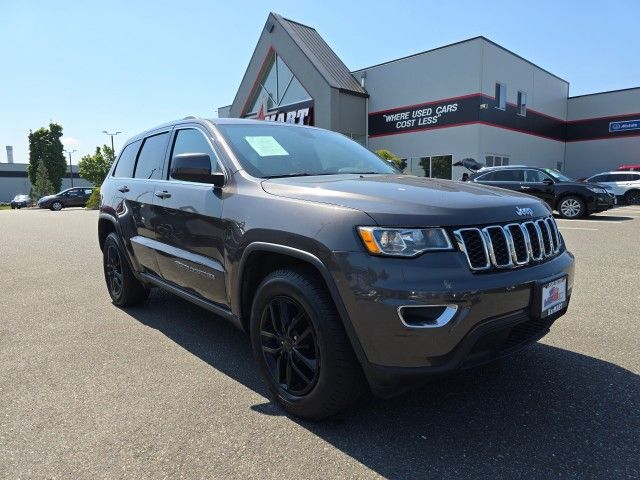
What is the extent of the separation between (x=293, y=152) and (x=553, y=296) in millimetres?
1913

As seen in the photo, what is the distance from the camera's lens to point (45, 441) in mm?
2467

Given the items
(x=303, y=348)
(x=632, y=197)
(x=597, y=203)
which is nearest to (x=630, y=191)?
(x=632, y=197)

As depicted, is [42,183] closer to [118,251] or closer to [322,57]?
[322,57]

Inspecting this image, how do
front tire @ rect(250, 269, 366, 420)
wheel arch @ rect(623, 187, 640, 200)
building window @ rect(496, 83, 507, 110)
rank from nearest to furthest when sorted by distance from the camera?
front tire @ rect(250, 269, 366, 420) → wheel arch @ rect(623, 187, 640, 200) → building window @ rect(496, 83, 507, 110)

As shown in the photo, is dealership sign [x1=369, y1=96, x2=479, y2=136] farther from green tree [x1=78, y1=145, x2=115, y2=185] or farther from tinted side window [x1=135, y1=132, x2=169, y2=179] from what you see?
green tree [x1=78, y1=145, x2=115, y2=185]

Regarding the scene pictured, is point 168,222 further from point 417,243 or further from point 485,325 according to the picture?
point 485,325

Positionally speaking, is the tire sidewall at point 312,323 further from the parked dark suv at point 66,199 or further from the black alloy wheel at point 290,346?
the parked dark suv at point 66,199

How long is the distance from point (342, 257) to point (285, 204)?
0.54 meters

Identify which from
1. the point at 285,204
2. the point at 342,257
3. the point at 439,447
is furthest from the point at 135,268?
the point at 439,447

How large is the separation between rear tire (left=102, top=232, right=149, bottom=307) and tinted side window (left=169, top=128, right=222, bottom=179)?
1.37 meters

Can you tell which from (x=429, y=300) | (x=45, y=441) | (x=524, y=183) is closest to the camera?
(x=429, y=300)

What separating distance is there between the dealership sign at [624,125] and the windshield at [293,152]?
2886 centimetres

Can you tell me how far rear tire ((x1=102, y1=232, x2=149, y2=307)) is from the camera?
186 inches

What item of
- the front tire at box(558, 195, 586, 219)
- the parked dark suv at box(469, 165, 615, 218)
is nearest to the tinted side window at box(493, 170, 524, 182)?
the parked dark suv at box(469, 165, 615, 218)
